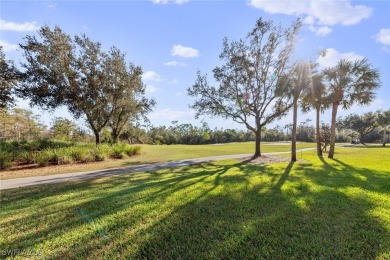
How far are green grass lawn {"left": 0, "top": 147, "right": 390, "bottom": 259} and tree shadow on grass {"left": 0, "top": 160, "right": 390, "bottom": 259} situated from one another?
16 millimetres

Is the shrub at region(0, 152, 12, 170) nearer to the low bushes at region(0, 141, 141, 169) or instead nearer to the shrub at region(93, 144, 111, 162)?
the low bushes at region(0, 141, 141, 169)

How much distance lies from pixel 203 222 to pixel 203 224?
84mm

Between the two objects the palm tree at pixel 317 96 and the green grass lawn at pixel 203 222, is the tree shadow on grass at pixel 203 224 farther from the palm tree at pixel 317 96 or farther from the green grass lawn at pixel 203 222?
the palm tree at pixel 317 96

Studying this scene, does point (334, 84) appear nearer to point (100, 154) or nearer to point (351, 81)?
point (351, 81)

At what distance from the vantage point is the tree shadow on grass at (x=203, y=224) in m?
3.05

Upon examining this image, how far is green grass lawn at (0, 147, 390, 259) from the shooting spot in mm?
3055

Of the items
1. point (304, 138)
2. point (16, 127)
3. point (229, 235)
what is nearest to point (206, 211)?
point (229, 235)

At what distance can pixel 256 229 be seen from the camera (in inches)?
143

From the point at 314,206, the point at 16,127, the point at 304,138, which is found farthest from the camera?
the point at 304,138

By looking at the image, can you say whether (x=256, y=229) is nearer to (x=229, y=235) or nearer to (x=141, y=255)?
(x=229, y=235)

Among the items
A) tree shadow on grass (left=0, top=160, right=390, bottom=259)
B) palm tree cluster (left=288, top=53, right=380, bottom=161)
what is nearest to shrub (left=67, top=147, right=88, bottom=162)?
tree shadow on grass (left=0, top=160, right=390, bottom=259)

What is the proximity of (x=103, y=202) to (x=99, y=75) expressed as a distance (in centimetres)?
1588

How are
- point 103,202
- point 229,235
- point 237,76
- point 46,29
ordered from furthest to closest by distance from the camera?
point 237,76, point 46,29, point 103,202, point 229,235

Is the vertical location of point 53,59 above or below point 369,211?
above
